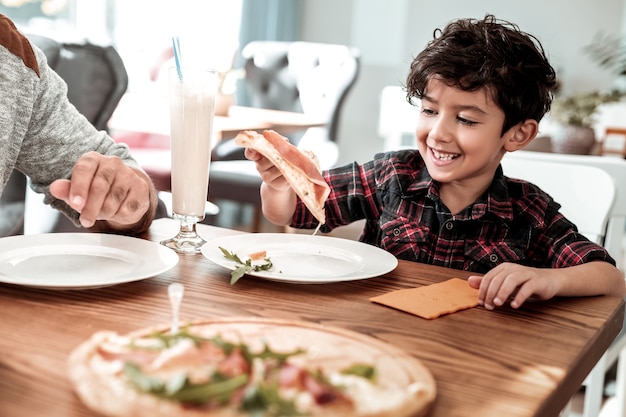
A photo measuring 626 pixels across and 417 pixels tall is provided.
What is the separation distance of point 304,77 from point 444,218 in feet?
9.32

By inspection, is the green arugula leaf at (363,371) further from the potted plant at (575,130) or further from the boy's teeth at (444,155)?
the potted plant at (575,130)

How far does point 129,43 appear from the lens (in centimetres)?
500

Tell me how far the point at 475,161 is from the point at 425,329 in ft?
2.14

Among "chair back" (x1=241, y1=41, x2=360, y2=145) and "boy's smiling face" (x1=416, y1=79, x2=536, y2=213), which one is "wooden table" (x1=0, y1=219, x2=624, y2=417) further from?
"chair back" (x1=241, y1=41, x2=360, y2=145)

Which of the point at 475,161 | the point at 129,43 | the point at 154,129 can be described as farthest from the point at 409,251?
the point at 129,43

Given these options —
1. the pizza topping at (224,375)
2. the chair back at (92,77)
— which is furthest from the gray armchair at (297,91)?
the pizza topping at (224,375)

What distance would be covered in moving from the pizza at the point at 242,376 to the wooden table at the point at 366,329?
40mm

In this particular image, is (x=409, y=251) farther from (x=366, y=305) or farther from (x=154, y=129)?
(x=154, y=129)

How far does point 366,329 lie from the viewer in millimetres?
837

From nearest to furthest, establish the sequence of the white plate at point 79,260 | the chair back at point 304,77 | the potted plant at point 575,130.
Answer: the white plate at point 79,260 < the potted plant at point 575,130 < the chair back at point 304,77

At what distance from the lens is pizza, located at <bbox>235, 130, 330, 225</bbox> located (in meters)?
1.10

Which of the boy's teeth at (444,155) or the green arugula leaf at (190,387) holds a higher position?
the boy's teeth at (444,155)

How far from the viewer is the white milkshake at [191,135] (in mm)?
1126

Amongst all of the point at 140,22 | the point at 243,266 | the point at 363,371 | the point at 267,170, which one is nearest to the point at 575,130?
the point at 267,170
